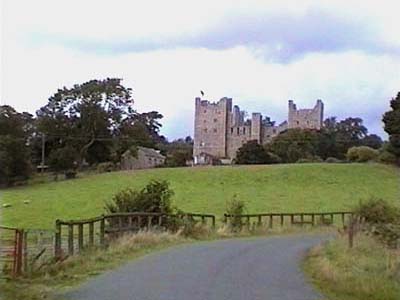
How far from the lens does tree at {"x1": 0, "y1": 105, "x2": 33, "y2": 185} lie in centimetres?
7688

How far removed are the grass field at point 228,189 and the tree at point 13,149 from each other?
2.56 metres

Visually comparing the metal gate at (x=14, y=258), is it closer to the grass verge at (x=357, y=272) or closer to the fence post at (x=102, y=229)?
the grass verge at (x=357, y=272)

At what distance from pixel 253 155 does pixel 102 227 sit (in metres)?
85.2

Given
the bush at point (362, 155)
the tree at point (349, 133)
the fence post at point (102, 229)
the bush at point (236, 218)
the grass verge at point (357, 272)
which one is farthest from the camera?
the tree at point (349, 133)

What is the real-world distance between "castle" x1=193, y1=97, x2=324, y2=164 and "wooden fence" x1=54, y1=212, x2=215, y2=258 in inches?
4092

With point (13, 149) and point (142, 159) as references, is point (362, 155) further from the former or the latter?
point (13, 149)

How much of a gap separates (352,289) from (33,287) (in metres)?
5.76

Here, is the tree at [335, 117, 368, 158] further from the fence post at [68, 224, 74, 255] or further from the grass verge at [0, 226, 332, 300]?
the fence post at [68, 224, 74, 255]

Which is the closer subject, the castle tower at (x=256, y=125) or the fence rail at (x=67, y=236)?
the fence rail at (x=67, y=236)

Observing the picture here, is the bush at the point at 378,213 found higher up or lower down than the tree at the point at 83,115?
lower down

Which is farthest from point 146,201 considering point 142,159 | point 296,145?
point 296,145

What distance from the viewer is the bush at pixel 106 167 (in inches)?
3759

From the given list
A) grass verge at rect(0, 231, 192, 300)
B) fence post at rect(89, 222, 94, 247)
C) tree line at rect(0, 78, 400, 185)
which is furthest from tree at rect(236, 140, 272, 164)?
fence post at rect(89, 222, 94, 247)

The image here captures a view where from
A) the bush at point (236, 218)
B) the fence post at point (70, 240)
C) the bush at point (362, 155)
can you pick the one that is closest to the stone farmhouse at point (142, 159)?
the bush at point (362, 155)
